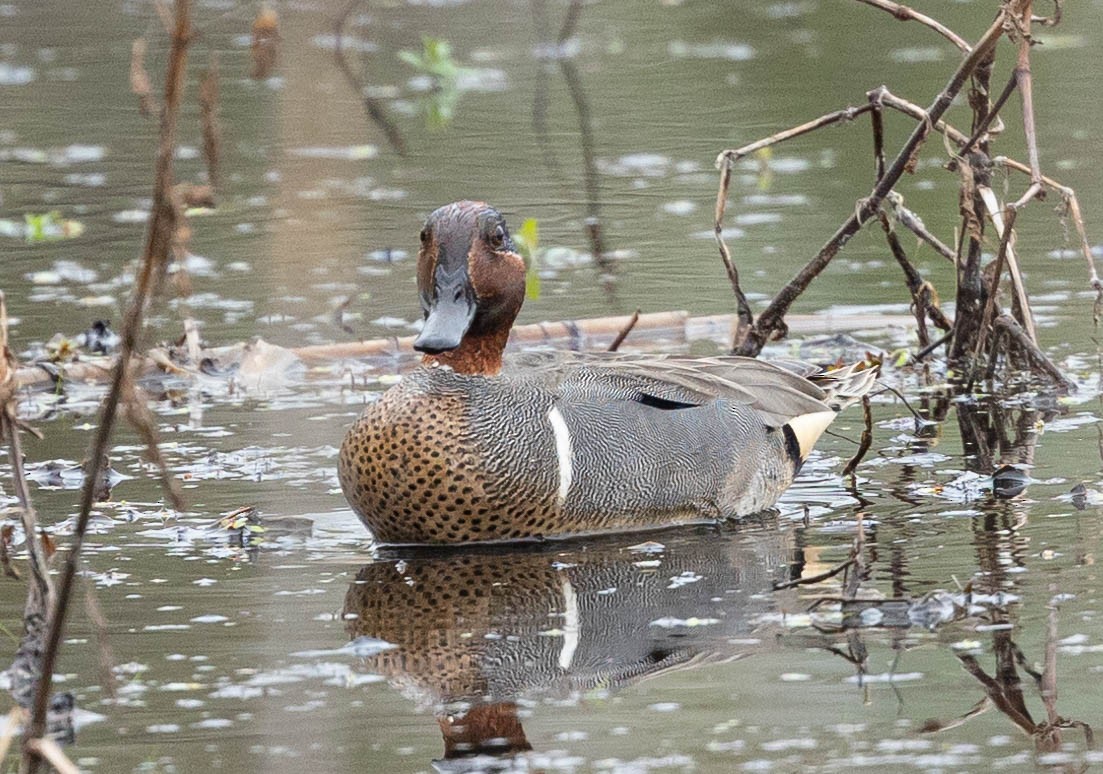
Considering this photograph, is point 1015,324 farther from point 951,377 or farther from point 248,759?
point 248,759

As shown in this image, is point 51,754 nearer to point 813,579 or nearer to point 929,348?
point 813,579

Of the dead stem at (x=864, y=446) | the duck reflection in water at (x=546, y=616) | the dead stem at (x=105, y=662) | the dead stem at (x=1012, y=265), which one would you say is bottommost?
the duck reflection in water at (x=546, y=616)

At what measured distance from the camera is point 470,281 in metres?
6.43

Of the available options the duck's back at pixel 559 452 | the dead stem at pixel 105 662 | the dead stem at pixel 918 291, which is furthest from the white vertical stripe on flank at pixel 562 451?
the dead stem at pixel 918 291

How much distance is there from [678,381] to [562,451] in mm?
583

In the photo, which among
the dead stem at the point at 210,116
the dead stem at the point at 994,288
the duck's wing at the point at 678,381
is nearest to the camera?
the dead stem at the point at 210,116

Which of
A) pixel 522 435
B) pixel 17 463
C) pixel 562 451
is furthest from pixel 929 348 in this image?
pixel 17 463

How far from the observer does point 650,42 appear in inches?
711

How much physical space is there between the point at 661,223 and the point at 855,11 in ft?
28.8

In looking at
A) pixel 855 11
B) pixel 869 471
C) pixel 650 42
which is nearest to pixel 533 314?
pixel 869 471

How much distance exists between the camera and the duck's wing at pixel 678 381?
257 inches

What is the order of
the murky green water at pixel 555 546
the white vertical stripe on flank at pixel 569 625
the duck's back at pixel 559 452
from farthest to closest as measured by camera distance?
the duck's back at pixel 559 452
the white vertical stripe on flank at pixel 569 625
the murky green water at pixel 555 546

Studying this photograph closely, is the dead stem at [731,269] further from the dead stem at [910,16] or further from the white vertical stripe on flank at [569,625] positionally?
the white vertical stripe on flank at [569,625]

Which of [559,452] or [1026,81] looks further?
[1026,81]
